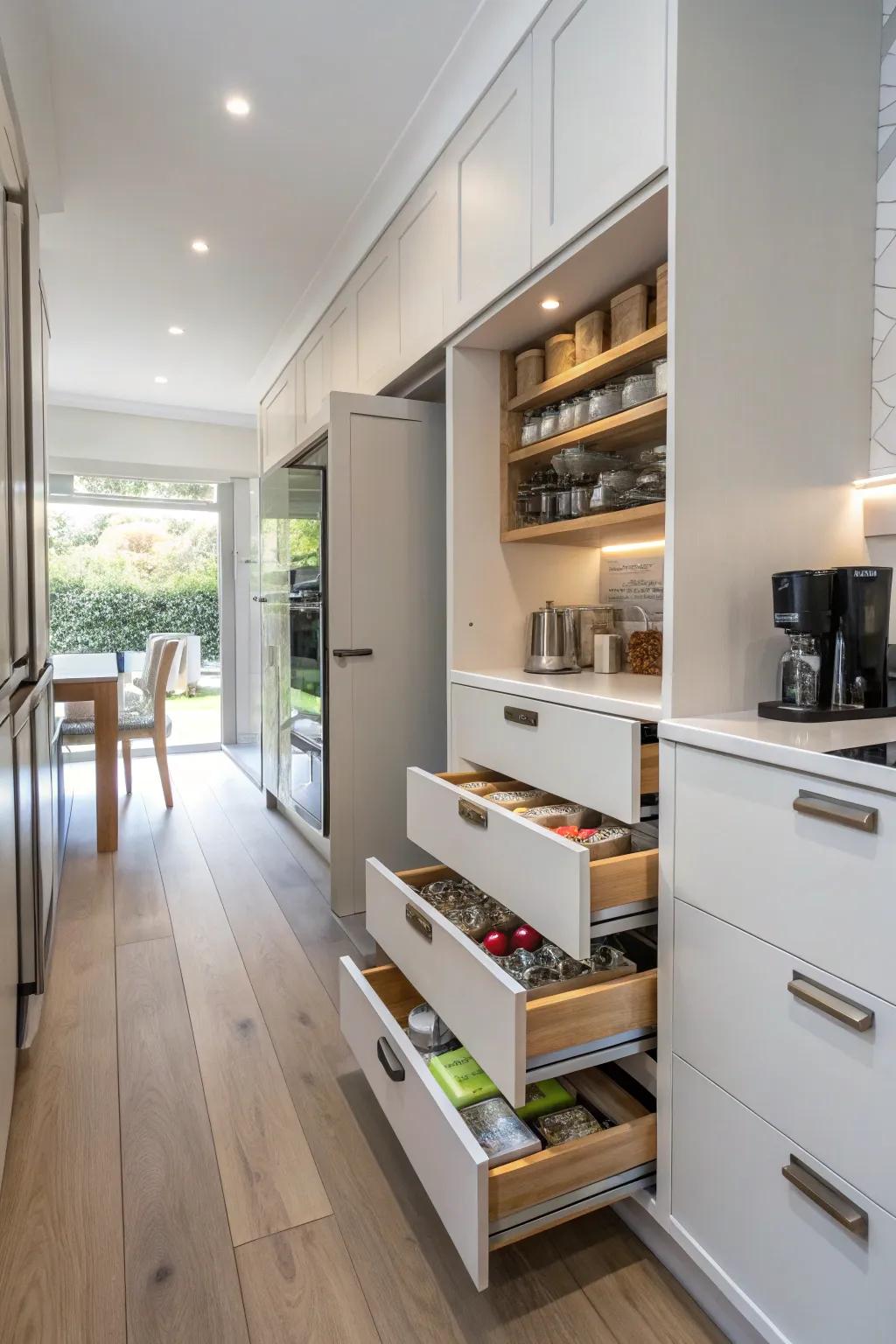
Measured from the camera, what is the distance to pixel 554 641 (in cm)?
192

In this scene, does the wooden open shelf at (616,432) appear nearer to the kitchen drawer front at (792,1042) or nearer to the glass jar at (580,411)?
the glass jar at (580,411)

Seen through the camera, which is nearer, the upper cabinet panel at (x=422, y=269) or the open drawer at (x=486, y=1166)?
the open drawer at (x=486, y=1166)

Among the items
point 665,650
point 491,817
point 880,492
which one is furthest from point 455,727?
point 880,492

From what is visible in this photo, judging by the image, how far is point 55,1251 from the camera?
1271 mm

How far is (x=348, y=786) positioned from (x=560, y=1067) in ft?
4.90

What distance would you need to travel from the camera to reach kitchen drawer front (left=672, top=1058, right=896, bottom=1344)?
91cm

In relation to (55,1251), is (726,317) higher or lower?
higher

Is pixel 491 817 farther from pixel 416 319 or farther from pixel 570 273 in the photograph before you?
pixel 416 319

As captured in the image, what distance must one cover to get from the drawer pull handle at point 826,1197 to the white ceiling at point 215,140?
2495mm

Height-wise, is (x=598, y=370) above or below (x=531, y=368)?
below

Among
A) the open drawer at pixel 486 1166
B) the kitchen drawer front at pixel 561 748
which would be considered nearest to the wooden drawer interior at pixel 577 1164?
the open drawer at pixel 486 1166

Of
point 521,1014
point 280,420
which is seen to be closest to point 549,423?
point 521,1014

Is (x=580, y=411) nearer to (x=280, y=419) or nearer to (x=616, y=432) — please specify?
(x=616, y=432)

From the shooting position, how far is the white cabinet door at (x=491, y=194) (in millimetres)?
1738
